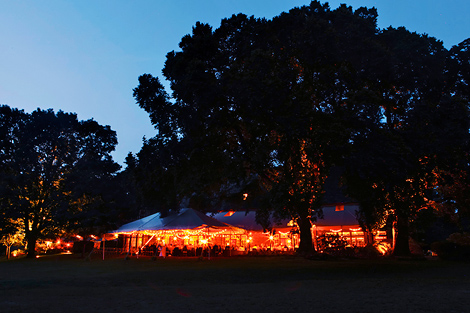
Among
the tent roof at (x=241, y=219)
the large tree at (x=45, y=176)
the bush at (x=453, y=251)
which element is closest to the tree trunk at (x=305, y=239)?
the bush at (x=453, y=251)

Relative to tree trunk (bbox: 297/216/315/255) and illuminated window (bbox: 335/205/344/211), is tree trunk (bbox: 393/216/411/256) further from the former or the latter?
illuminated window (bbox: 335/205/344/211)

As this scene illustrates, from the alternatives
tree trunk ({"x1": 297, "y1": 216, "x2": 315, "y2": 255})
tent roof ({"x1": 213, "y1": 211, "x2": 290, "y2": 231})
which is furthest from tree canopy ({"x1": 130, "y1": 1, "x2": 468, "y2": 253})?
tent roof ({"x1": 213, "y1": 211, "x2": 290, "y2": 231})

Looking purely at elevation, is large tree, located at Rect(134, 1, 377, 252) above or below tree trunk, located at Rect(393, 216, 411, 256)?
above

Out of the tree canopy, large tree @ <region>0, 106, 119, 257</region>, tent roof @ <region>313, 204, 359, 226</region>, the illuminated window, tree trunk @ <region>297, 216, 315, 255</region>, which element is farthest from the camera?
the illuminated window

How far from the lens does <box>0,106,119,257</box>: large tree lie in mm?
33844

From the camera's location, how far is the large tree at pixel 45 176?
111 ft

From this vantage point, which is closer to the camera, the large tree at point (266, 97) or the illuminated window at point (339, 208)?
the large tree at point (266, 97)

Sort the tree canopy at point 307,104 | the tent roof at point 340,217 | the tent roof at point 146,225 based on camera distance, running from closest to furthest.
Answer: the tree canopy at point 307,104
the tent roof at point 146,225
the tent roof at point 340,217

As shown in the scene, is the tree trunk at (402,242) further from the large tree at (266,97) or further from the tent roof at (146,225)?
the tent roof at (146,225)

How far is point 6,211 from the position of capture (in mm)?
33500

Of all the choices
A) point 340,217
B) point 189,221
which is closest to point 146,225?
point 189,221

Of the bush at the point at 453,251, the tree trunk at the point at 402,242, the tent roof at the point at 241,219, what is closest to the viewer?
the bush at the point at 453,251

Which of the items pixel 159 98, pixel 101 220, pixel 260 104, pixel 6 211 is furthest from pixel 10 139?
pixel 260 104

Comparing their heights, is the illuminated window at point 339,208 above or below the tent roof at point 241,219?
above
